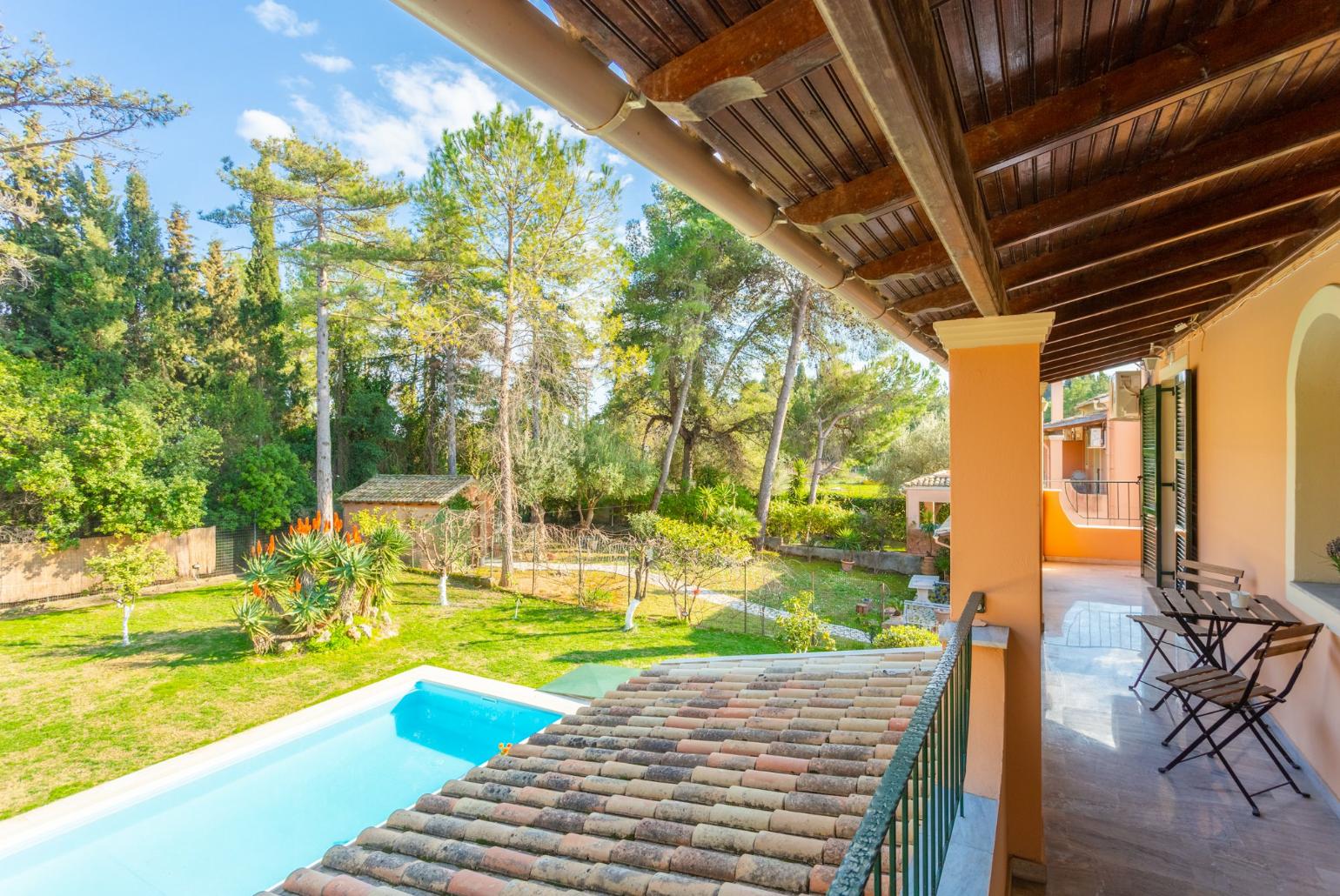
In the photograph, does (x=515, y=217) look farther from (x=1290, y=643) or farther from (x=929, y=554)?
(x=1290, y=643)

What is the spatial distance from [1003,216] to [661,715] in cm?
320

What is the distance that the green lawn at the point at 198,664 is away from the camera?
6.75 metres

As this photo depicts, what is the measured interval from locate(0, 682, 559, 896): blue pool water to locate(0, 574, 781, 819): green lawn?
94cm

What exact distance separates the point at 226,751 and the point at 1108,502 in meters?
12.8

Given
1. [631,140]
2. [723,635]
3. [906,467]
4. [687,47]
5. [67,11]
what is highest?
[67,11]

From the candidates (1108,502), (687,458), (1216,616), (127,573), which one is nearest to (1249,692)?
(1216,616)

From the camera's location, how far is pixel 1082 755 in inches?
143

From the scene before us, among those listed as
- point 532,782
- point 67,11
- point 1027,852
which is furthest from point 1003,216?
point 67,11

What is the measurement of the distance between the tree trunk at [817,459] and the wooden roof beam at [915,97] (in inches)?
665

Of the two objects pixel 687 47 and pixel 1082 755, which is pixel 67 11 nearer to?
pixel 687 47

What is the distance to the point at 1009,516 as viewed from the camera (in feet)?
8.83

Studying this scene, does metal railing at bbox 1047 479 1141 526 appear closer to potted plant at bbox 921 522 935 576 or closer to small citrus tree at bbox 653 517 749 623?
potted plant at bbox 921 522 935 576

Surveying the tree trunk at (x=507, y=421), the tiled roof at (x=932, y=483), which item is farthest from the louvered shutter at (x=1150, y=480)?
the tree trunk at (x=507, y=421)

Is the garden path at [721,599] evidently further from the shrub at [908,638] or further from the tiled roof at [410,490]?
the tiled roof at [410,490]
